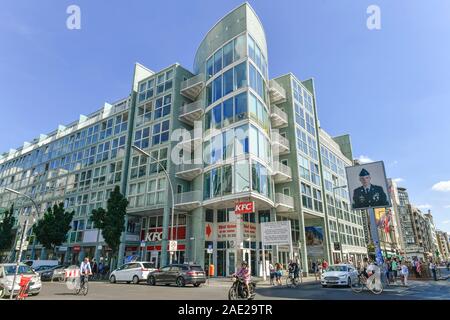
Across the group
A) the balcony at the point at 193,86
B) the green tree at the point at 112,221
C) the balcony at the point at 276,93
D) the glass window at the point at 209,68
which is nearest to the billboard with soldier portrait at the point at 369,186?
the balcony at the point at 276,93

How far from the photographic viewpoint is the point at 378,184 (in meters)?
23.2

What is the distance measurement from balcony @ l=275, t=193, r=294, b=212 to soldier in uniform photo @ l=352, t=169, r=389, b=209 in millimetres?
8499

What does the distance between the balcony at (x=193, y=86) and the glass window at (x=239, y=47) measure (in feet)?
18.2

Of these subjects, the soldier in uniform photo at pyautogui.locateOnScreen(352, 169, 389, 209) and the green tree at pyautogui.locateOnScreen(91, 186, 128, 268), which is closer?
the soldier in uniform photo at pyautogui.locateOnScreen(352, 169, 389, 209)

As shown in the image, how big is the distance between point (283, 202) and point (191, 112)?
47.3 feet

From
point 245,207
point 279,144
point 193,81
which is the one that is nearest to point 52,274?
point 245,207

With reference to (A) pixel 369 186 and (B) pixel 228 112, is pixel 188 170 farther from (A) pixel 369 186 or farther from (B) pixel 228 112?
(A) pixel 369 186

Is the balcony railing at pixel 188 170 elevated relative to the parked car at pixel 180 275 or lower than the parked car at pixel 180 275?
elevated

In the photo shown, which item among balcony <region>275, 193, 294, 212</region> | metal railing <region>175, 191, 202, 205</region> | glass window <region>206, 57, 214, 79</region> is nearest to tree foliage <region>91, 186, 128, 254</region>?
metal railing <region>175, 191, 202, 205</region>

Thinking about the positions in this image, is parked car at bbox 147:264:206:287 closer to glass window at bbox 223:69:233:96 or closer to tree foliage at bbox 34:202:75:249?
glass window at bbox 223:69:233:96

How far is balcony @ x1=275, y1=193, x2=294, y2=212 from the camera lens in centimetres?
3093

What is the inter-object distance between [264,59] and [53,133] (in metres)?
44.4

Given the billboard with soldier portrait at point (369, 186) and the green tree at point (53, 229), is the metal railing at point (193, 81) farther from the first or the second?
the green tree at point (53, 229)

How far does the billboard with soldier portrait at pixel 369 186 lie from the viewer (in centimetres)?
2288
